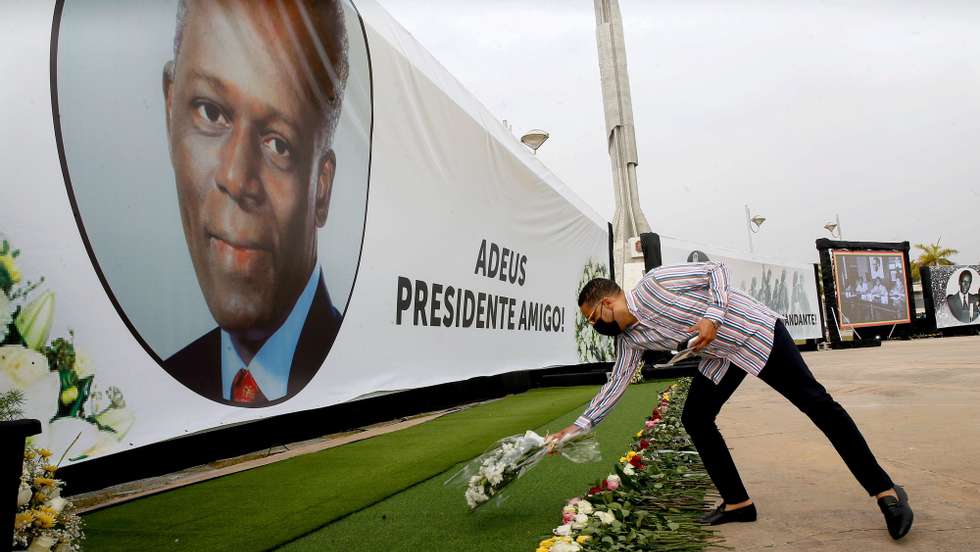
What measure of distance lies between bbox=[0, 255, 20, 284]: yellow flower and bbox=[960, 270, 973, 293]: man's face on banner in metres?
32.9

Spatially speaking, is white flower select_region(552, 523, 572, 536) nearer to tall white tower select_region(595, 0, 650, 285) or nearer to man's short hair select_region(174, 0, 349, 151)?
man's short hair select_region(174, 0, 349, 151)

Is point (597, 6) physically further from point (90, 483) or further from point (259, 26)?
point (90, 483)

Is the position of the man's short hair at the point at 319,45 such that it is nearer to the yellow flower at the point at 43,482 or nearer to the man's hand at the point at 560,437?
the man's hand at the point at 560,437

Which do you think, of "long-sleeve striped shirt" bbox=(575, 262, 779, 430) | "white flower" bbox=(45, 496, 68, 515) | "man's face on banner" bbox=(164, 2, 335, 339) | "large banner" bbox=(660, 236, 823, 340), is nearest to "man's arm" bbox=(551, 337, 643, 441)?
"long-sleeve striped shirt" bbox=(575, 262, 779, 430)

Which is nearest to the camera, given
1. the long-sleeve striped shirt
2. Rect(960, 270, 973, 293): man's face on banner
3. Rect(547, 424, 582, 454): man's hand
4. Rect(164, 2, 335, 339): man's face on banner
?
the long-sleeve striped shirt

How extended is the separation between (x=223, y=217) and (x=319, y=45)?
1.99 m

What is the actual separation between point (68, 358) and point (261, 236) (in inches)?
66.0

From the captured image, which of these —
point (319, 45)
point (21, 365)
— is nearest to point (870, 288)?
point (319, 45)

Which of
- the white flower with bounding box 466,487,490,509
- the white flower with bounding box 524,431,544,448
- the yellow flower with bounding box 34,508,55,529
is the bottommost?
the white flower with bounding box 466,487,490,509

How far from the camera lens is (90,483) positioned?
3.61m

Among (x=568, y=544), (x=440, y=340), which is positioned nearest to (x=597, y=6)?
(x=440, y=340)

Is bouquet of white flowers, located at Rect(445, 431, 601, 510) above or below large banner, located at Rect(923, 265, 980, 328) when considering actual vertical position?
above

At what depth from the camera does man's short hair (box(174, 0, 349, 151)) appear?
5027 mm

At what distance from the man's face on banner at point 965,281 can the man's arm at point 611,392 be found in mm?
31265
